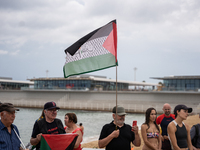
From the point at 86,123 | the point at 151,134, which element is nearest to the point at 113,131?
the point at 151,134

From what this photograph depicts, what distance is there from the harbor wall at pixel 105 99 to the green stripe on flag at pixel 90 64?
111 feet

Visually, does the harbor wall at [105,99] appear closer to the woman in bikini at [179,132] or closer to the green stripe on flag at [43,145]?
the woman in bikini at [179,132]

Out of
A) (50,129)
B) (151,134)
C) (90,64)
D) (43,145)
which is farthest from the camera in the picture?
(90,64)

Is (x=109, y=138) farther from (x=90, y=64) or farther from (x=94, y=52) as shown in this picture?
(x=94, y=52)

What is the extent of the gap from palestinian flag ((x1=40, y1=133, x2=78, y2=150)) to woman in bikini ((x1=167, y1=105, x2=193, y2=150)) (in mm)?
1913

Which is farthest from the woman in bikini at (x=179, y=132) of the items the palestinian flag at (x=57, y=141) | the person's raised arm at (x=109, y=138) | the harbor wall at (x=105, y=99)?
the harbor wall at (x=105, y=99)

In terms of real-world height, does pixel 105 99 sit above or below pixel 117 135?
below

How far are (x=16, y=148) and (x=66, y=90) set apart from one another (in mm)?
52310

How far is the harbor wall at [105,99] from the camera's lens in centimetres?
4291

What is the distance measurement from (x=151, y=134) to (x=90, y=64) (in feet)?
6.89

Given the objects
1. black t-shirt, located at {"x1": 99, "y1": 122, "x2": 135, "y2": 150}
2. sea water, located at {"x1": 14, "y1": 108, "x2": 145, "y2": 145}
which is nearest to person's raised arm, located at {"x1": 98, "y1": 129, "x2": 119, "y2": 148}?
black t-shirt, located at {"x1": 99, "y1": 122, "x2": 135, "y2": 150}

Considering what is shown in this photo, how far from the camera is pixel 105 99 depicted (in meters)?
51.0

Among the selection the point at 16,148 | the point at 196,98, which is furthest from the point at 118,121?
the point at 196,98

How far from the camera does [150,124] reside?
527 cm
